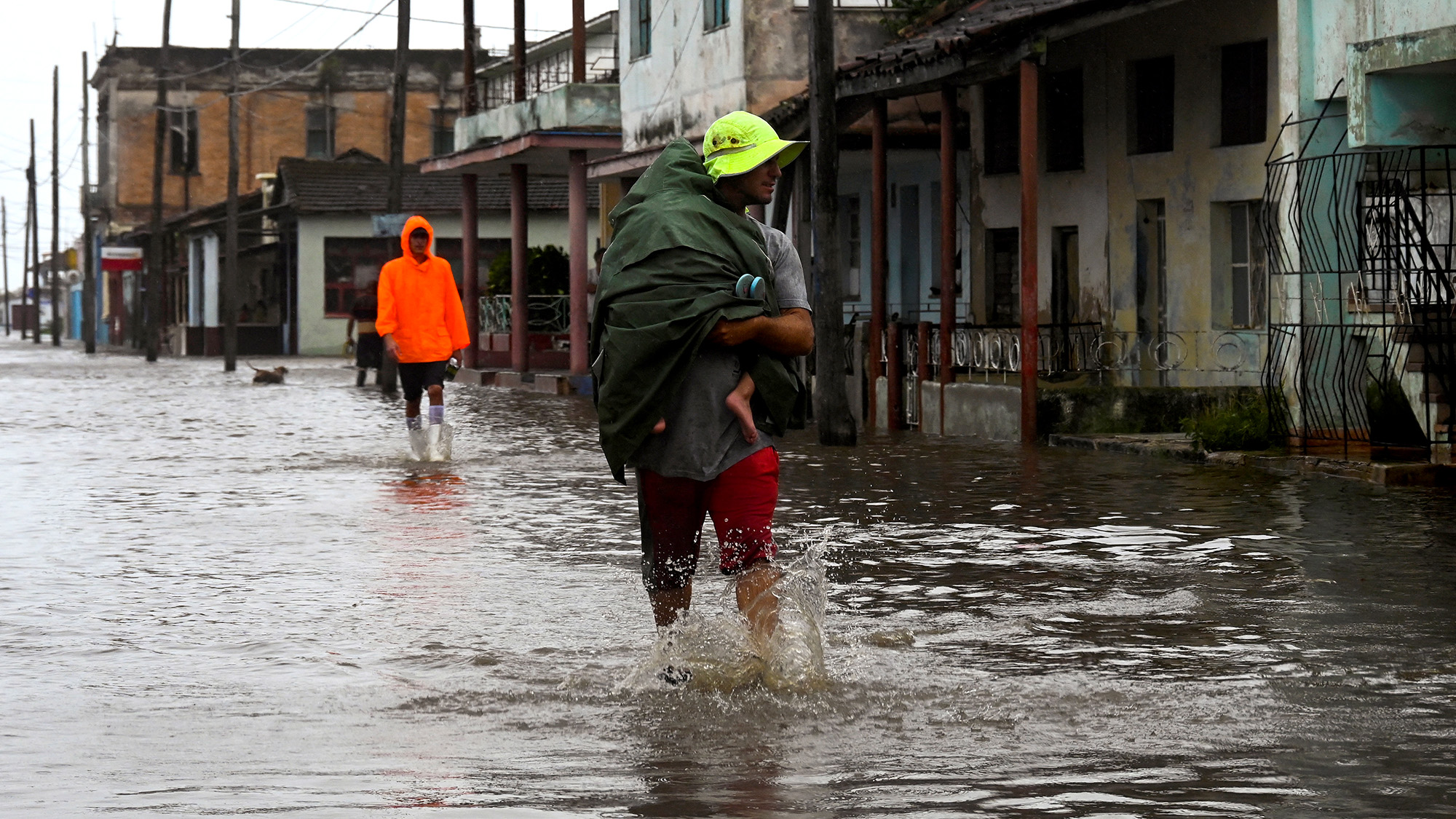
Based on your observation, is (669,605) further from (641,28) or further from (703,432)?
(641,28)

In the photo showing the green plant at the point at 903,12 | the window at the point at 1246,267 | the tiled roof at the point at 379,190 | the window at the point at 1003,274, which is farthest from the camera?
the tiled roof at the point at 379,190

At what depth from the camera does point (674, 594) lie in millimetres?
6504

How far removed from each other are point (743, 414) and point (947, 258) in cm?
1463

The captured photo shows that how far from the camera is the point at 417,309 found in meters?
15.5

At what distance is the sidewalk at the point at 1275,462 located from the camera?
540 inches

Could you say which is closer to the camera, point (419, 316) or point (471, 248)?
point (419, 316)

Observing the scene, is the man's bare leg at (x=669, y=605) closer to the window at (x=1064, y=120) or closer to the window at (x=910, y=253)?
the window at (x=1064, y=120)

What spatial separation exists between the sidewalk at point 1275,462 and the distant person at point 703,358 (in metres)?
8.50

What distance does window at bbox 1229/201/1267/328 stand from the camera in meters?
20.6

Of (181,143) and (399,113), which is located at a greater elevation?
(181,143)

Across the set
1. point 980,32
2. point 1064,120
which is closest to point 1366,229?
point 980,32

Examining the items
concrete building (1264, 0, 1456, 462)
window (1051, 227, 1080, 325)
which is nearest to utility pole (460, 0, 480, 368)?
window (1051, 227, 1080, 325)

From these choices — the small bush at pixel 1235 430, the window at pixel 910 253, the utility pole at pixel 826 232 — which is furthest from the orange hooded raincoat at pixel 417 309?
the window at pixel 910 253

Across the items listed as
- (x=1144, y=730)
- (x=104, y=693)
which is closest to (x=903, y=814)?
(x=1144, y=730)
